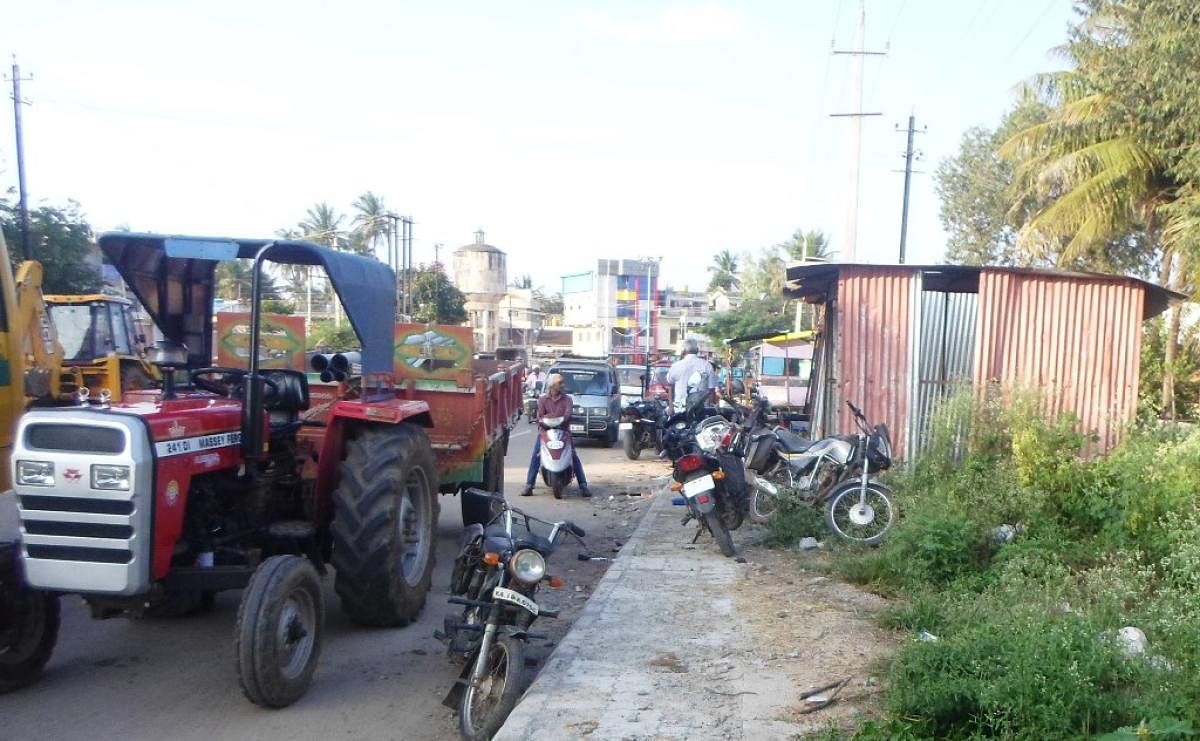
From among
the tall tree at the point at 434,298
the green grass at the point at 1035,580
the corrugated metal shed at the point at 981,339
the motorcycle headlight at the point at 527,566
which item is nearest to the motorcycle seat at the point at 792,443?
the green grass at the point at 1035,580

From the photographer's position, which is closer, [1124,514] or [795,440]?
[1124,514]

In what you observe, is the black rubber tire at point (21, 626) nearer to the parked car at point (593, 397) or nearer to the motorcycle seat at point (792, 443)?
the motorcycle seat at point (792, 443)

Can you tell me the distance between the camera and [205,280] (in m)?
7.63

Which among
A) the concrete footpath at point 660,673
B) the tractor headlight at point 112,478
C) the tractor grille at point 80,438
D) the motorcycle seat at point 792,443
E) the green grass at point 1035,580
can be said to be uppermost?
the tractor grille at point 80,438

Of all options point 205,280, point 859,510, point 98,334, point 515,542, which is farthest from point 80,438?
point 98,334

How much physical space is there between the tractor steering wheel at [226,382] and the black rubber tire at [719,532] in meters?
4.00

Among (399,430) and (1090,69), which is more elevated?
(1090,69)

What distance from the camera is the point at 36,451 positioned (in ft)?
16.5

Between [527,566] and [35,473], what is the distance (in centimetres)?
255

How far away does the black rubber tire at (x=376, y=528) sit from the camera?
627cm

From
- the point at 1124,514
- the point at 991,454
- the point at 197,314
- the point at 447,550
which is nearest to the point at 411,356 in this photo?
the point at 447,550

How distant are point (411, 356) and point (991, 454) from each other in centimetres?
650

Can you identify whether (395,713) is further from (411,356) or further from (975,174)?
(975,174)

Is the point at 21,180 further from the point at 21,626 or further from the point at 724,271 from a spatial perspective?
the point at 724,271
